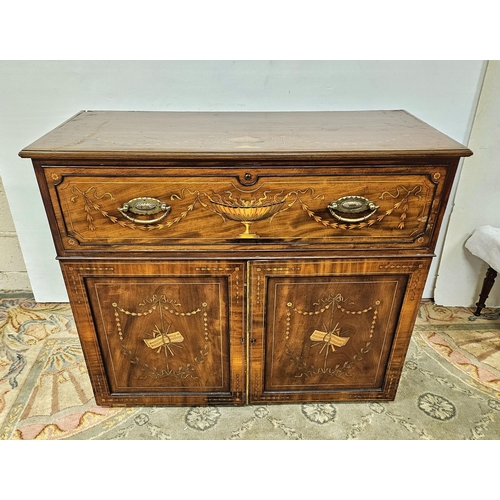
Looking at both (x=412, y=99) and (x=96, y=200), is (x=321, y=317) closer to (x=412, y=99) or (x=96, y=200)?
(x=96, y=200)

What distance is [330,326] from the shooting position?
1.37 metres

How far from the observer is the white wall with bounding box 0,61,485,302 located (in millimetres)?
1563

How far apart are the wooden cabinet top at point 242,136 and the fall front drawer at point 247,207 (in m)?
0.05

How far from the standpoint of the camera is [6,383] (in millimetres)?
1624

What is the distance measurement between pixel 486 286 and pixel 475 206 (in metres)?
0.38

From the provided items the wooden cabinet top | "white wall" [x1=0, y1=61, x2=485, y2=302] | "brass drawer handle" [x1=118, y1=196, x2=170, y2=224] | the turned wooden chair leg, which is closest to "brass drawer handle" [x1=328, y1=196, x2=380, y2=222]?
the wooden cabinet top

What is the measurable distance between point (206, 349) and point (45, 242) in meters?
1.01

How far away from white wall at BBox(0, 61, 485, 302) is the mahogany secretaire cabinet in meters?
0.13

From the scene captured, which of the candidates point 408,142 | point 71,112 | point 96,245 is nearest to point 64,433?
point 96,245

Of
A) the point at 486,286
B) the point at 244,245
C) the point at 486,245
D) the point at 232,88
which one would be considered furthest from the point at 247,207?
the point at 486,286

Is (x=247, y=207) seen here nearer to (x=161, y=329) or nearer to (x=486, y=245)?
(x=161, y=329)

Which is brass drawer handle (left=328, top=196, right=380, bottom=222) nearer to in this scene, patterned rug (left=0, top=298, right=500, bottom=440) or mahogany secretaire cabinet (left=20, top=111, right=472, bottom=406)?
mahogany secretaire cabinet (left=20, top=111, right=472, bottom=406)

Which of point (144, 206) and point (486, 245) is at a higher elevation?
point (144, 206)

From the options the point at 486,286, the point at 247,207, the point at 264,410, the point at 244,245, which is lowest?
the point at 264,410
